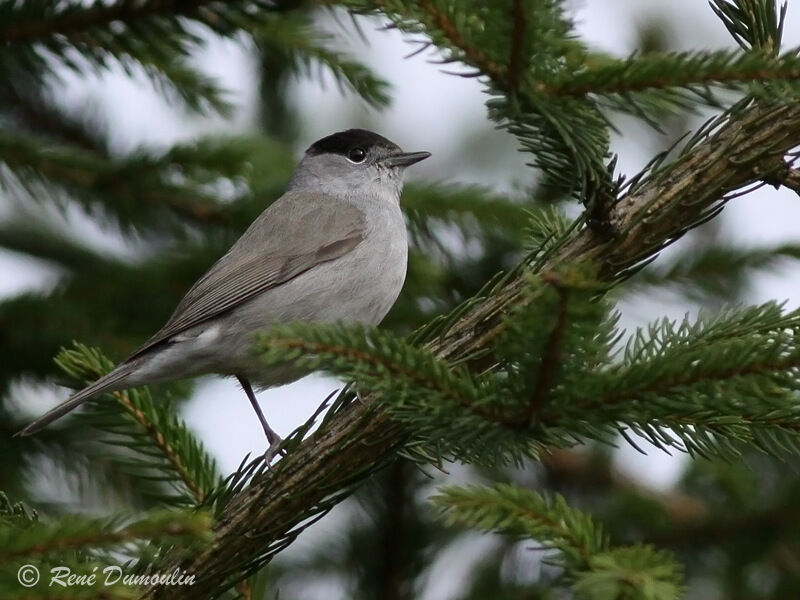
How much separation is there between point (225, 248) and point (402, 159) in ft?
4.84

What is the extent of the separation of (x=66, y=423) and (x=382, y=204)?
6.99ft

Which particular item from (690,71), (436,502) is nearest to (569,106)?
(690,71)

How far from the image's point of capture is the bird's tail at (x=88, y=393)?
11.1ft

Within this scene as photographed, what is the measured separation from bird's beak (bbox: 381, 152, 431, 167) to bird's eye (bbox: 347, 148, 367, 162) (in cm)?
18

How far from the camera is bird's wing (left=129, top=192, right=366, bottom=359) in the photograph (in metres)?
4.63

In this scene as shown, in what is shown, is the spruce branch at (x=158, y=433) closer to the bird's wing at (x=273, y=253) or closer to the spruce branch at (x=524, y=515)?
the bird's wing at (x=273, y=253)

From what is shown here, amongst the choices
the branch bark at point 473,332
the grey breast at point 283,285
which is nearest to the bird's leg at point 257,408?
the grey breast at point 283,285

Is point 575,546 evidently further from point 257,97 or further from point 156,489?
point 257,97

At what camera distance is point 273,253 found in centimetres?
514

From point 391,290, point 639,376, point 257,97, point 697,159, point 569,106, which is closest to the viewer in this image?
point 639,376

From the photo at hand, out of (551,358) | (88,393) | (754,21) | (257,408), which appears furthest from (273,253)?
(551,358)

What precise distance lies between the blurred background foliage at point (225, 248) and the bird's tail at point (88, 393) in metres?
0.48

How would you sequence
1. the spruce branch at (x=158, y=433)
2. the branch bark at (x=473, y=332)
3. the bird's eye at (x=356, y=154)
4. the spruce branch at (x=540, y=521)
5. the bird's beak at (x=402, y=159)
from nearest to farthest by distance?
the spruce branch at (x=540, y=521)
the branch bark at (x=473, y=332)
the spruce branch at (x=158, y=433)
the bird's beak at (x=402, y=159)
the bird's eye at (x=356, y=154)

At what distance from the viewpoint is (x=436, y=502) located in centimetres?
196
